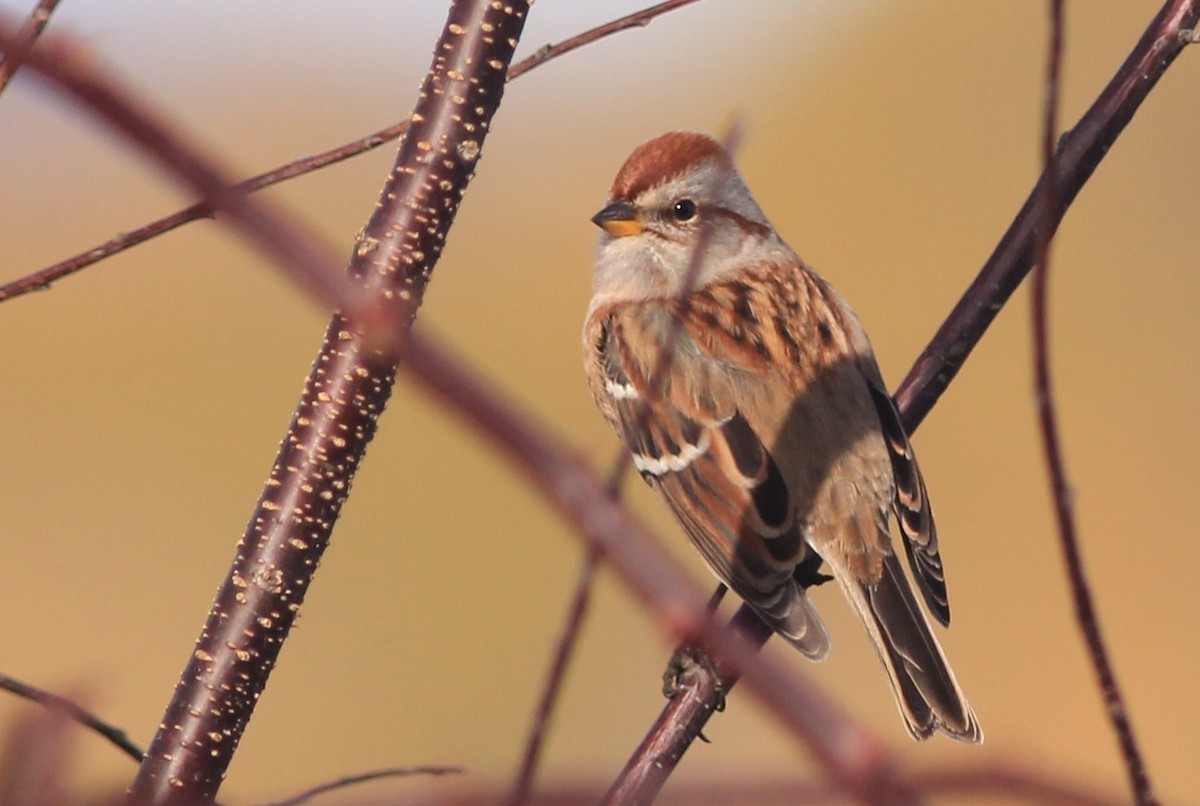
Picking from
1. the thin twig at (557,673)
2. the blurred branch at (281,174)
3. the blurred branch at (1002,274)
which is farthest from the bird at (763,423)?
the thin twig at (557,673)

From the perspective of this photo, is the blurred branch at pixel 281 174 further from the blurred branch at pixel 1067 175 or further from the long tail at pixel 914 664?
the long tail at pixel 914 664

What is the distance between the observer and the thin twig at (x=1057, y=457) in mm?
974

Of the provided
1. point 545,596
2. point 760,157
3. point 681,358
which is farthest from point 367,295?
point 760,157

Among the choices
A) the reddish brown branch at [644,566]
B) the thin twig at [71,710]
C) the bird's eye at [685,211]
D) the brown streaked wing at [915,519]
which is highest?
the bird's eye at [685,211]

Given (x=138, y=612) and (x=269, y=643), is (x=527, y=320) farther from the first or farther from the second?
(x=269, y=643)

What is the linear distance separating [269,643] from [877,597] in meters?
2.15

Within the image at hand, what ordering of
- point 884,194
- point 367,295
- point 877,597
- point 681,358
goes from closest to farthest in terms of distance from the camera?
point 367,295 < point 877,597 < point 681,358 < point 884,194

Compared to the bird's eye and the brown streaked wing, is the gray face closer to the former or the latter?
the bird's eye

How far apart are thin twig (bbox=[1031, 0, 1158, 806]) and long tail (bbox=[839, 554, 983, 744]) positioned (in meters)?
2.70

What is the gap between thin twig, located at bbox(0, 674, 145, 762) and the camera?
104 cm

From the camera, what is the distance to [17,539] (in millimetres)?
15711

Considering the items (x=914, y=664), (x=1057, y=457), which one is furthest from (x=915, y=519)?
(x=1057, y=457)

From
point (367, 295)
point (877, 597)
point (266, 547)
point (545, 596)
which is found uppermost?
point (367, 295)

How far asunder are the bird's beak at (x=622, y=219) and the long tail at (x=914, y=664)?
1.53 m
